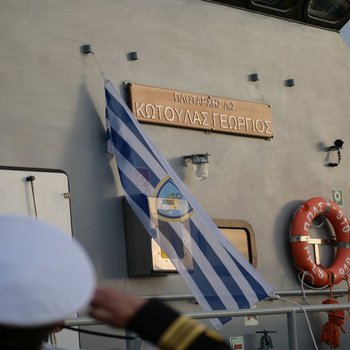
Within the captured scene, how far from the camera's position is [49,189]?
6.34 metres

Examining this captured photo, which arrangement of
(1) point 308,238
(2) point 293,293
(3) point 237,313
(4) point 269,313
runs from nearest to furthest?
(3) point 237,313 < (4) point 269,313 < (2) point 293,293 < (1) point 308,238

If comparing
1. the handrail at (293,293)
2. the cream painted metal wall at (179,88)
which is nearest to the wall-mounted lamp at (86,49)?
the cream painted metal wall at (179,88)

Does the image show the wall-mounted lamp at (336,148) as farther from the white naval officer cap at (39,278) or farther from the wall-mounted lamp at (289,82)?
the white naval officer cap at (39,278)

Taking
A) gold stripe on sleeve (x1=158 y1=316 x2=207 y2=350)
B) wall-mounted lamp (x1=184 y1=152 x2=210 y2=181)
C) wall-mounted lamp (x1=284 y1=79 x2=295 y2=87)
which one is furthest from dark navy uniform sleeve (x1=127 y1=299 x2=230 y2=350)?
wall-mounted lamp (x1=284 y1=79 x2=295 y2=87)

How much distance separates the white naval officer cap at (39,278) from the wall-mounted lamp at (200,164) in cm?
574

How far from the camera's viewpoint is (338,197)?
29.0 feet

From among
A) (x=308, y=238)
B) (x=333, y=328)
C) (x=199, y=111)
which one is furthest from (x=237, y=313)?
(x=308, y=238)

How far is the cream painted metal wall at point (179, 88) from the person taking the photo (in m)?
6.55

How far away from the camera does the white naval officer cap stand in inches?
56.4

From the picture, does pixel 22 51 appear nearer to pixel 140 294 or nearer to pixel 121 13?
pixel 121 13

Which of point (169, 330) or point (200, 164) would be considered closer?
point (169, 330)

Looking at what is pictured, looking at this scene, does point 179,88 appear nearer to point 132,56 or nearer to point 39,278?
point 132,56

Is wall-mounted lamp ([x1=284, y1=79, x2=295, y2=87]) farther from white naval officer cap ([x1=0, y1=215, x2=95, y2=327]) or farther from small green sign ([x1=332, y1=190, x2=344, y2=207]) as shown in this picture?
white naval officer cap ([x1=0, y1=215, x2=95, y2=327])

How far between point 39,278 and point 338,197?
7571 mm
